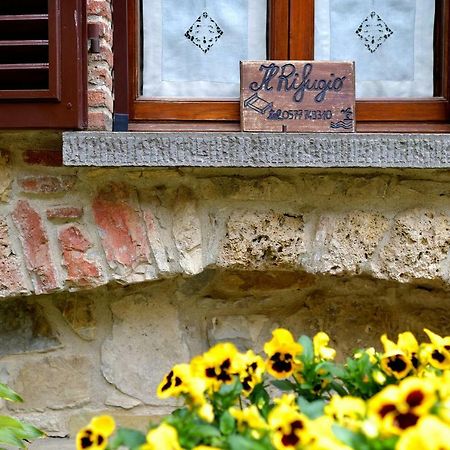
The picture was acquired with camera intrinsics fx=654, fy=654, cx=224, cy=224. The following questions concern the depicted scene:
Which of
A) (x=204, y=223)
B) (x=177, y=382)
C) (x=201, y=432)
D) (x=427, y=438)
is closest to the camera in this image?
(x=427, y=438)

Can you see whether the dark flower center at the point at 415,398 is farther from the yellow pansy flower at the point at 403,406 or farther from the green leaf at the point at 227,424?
the green leaf at the point at 227,424

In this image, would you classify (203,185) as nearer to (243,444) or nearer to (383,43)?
(383,43)

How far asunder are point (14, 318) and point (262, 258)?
766 millimetres

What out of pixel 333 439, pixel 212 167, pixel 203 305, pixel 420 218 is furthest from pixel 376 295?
pixel 333 439

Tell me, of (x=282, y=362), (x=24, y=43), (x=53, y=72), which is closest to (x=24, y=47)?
(x=24, y=43)

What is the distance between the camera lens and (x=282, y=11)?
73.2 inches

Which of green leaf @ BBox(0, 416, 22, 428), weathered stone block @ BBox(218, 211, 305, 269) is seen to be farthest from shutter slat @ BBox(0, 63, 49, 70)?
green leaf @ BBox(0, 416, 22, 428)

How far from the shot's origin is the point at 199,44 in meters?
1.89

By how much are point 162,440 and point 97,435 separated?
19cm

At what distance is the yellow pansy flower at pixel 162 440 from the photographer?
0.85m

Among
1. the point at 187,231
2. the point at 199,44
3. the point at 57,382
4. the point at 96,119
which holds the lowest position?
the point at 57,382

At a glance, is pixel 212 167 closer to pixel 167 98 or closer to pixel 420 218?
pixel 167 98

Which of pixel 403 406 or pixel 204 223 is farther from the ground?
pixel 204 223

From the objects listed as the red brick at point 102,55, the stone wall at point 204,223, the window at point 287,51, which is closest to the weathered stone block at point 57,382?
the stone wall at point 204,223
